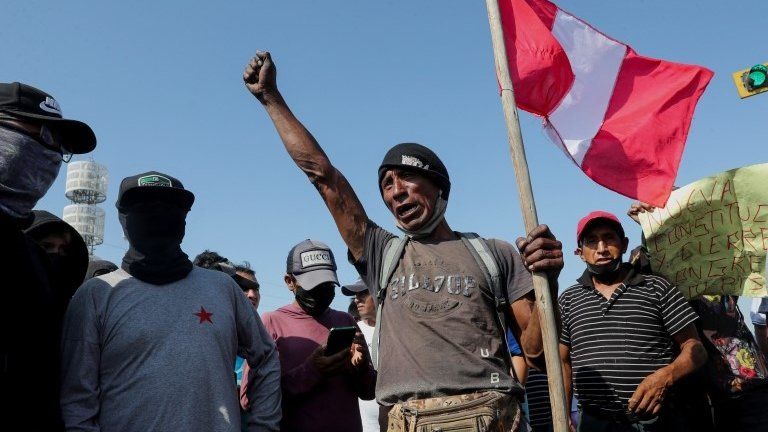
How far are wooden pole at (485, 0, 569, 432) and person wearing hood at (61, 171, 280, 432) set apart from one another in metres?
1.51

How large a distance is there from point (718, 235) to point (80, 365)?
14.0 ft

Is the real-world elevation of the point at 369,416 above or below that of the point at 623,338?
below

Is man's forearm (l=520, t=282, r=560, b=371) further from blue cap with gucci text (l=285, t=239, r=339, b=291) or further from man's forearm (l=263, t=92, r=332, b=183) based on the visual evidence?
blue cap with gucci text (l=285, t=239, r=339, b=291)

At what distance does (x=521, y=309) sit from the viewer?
125 inches

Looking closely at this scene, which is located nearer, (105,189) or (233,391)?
(233,391)

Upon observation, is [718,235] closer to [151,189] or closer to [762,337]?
[762,337]

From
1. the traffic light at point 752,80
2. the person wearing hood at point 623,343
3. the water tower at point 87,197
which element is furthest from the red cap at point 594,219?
the water tower at point 87,197

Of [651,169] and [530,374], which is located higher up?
[651,169]

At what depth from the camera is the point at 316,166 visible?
345cm

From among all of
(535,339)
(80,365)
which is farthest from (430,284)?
(80,365)

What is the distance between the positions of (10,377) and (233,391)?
43.7 inches

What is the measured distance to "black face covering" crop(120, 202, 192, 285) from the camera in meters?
3.35

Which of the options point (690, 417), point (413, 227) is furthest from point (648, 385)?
point (413, 227)

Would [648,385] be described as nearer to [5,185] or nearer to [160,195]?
[160,195]
